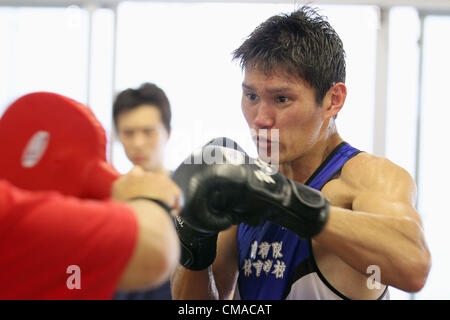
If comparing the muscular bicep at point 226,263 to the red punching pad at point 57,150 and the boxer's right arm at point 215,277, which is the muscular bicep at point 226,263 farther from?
the red punching pad at point 57,150

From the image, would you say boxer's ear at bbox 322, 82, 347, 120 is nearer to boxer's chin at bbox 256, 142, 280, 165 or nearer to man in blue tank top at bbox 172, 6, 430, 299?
man in blue tank top at bbox 172, 6, 430, 299

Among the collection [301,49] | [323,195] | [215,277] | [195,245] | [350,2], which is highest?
[350,2]

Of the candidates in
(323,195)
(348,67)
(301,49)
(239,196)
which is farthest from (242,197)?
(348,67)

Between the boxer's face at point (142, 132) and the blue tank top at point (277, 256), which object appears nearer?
the boxer's face at point (142, 132)

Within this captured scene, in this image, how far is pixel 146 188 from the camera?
0.60 meters

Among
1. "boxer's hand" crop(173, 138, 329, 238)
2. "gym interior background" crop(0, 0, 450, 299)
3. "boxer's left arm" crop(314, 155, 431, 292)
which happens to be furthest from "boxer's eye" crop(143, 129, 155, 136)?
"gym interior background" crop(0, 0, 450, 299)

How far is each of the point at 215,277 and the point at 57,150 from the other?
0.78m

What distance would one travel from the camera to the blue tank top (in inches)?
43.0

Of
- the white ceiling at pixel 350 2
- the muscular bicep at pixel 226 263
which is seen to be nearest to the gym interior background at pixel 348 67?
the white ceiling at pixel 350 2

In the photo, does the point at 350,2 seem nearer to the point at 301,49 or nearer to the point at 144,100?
the point at 301,49

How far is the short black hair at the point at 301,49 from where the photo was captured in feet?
3.75

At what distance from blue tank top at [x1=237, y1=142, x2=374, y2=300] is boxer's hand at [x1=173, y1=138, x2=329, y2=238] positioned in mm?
239

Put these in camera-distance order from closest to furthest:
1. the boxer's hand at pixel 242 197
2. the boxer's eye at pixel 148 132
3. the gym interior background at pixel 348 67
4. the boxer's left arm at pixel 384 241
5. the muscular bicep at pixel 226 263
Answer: the boxer's eye at pixel 148 132 → the boxer's hand at pixel 242 197 → the boxer's left arm at pixel 384 241 → the muscular bicep at pixel 226 263 → the gym interior background at pixel 348 67

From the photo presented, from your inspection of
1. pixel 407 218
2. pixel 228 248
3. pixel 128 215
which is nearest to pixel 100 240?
pixel 128 215
